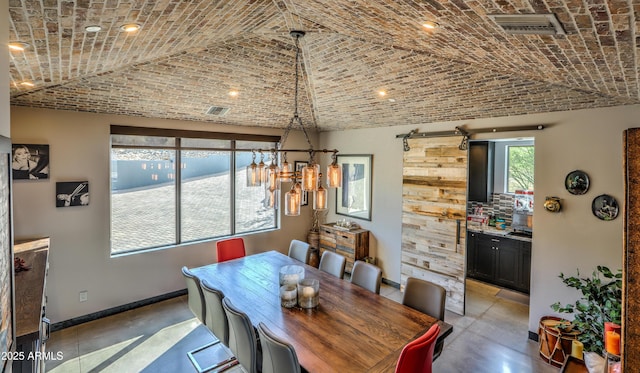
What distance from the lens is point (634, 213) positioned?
1411 mm

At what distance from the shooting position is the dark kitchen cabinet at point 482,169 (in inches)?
251

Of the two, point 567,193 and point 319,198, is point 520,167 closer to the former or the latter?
point 567,193

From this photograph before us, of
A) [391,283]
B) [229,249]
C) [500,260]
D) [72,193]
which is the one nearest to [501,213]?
[500,260]

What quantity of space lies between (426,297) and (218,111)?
385 cm

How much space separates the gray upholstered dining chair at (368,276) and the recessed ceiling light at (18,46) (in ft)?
11.2

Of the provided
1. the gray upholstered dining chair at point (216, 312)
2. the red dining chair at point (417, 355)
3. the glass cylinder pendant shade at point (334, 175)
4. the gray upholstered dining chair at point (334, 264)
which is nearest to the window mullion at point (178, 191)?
the gray upholstered dining chair at point (216, 312)

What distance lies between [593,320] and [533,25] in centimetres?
296

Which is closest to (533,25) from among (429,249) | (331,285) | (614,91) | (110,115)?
(614,91)

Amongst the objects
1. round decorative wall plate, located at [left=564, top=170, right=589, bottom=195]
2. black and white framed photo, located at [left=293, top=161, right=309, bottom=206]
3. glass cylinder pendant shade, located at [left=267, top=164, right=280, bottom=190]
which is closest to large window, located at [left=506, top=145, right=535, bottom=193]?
round decorative wall plate, located at [left=564, top=170, right=589, bottom=195]

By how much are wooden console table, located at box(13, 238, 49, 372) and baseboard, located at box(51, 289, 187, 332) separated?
3.70 feet

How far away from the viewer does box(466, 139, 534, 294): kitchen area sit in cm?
554

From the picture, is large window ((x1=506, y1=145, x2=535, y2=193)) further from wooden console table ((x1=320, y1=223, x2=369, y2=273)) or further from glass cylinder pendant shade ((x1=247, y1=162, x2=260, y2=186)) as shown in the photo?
glass cylinder pendant shade ((x1=247, y1=162, x2=260, y2=186))

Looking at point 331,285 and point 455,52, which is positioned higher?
point 455,52

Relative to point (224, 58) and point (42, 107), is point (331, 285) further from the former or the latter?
point (42, 107)
